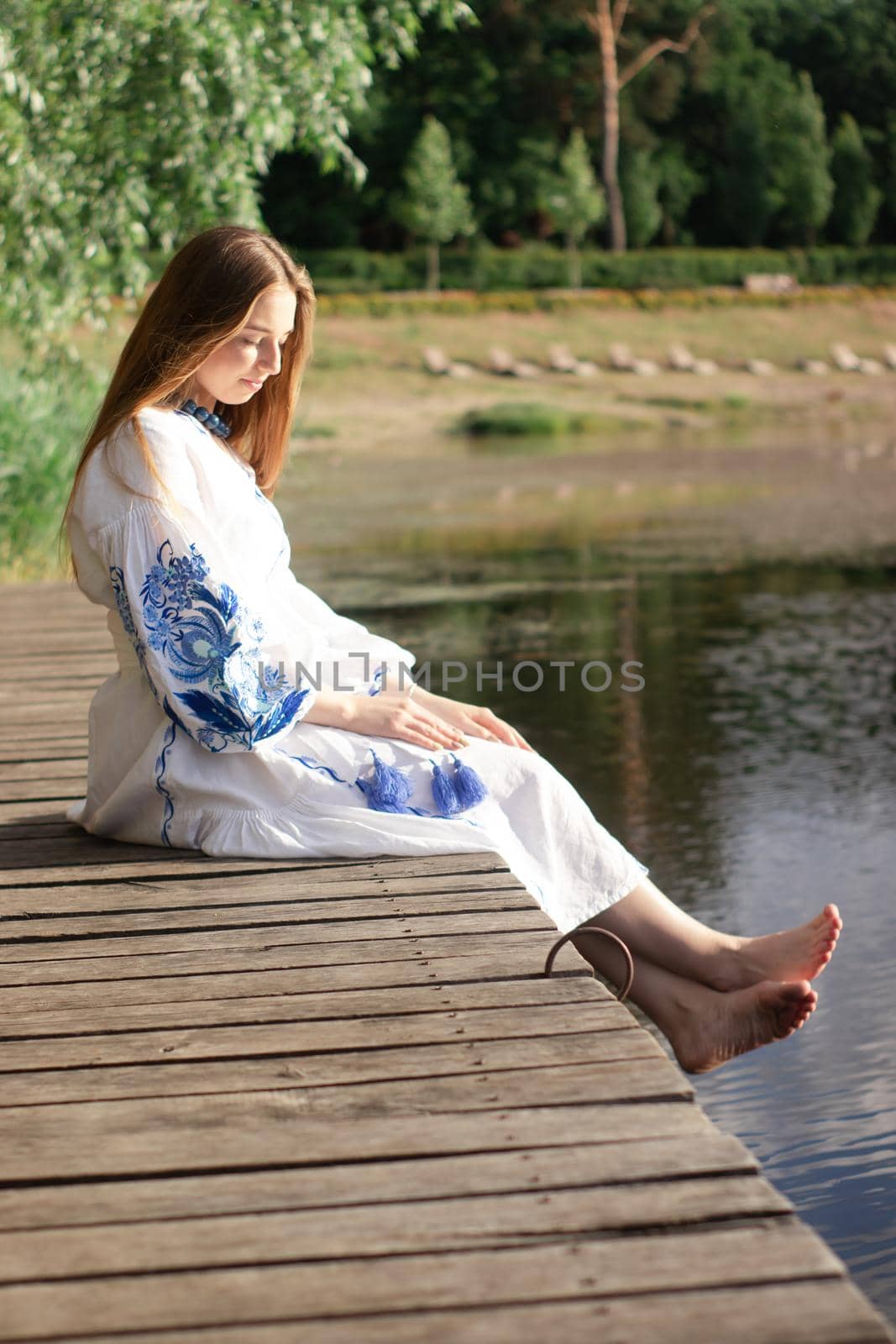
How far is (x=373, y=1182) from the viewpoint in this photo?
1.62m

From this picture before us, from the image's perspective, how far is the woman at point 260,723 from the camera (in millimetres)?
2568

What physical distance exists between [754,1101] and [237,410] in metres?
1.56

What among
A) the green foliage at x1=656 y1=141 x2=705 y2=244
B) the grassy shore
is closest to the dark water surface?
the grassy shore

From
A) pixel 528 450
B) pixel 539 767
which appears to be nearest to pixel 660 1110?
pixel 539 767

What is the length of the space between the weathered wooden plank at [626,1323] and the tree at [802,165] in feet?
132

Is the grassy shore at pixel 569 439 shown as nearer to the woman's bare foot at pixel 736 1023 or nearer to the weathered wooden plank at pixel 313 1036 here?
the woman's bare foot at pixel 736 1023

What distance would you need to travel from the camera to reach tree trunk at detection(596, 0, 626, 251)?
38125 mm

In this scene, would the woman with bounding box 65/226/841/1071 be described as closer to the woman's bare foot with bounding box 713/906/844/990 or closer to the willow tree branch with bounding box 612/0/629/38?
the woman's bare foot with bounding box 713/906/844/990

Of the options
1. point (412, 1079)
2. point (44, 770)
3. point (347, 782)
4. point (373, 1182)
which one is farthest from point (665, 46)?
point (373, 1182)

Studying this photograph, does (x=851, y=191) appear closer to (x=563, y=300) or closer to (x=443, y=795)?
(x=563, y=300)

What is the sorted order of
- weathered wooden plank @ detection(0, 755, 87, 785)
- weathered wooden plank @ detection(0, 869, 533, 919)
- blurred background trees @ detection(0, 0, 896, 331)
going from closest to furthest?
weathered wooden plank @ detection(0, 869, 533, 919) → weathered wooden plank @ detection(0, 755, 87, 785) → blurred background trees @ detection(0, 0, 896, 331)

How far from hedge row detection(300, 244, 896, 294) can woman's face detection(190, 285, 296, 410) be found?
31.1 metres

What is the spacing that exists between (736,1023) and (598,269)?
3355cm

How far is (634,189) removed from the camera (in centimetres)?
4009
